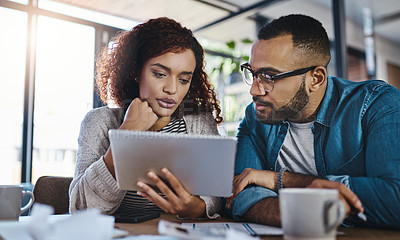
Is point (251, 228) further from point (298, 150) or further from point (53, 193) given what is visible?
point (53, 193)

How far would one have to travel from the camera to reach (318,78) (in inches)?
50.3

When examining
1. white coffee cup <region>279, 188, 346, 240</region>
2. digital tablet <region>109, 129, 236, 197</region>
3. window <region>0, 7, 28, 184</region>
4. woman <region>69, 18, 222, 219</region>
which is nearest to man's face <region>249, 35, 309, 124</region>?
woman <region>69, 18, 222, 219</region>

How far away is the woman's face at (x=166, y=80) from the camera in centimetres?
138

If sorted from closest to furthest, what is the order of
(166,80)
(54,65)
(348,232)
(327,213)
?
(327,213)
(348,232)
(166,80)
(54,65)

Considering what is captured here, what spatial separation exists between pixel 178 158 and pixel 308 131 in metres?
0.63

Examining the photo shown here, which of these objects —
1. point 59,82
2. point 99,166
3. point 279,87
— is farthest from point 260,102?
point 59,82

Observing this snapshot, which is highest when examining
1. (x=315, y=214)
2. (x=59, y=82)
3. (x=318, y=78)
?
(x=59, y=82)

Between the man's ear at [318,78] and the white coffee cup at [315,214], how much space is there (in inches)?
29.5

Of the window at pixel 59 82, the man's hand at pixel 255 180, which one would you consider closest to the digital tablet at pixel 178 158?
the man's hand at pixel 255 180

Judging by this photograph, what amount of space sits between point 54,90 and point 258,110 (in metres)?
2.16

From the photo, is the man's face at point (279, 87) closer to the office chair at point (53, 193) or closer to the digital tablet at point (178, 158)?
the digital tablet at point (178, 158)

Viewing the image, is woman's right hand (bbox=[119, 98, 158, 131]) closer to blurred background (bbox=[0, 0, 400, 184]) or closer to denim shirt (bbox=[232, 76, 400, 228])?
denim shirt (bbox=[232, 76, 400, 228])

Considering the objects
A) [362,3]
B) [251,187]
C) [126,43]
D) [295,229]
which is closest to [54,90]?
[126,43]

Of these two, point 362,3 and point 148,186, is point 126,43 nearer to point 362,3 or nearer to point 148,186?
point 148,186
